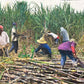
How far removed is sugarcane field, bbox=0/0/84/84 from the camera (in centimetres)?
506

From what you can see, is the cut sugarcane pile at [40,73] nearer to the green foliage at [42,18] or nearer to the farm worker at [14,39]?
the farm worker at [14,39]

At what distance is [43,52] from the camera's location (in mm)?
5910

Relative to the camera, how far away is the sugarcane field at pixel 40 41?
5059mm

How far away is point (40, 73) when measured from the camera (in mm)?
5027

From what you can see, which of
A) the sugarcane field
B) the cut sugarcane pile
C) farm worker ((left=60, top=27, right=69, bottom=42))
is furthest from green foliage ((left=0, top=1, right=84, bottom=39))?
the cut sugarcane pile

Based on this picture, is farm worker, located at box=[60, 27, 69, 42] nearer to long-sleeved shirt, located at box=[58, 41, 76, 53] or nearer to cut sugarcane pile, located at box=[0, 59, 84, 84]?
long-sleeved shirt, located at box=[58, 41, 76, 53]

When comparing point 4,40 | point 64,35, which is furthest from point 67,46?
point 4,40

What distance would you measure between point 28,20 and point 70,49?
1.92 m

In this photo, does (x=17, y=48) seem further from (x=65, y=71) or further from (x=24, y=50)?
(x=65, y=71)

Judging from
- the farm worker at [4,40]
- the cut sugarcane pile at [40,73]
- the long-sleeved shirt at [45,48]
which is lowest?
the cut sugarcane pile at [40,73]

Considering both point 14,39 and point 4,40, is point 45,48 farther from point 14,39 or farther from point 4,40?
point 4,40

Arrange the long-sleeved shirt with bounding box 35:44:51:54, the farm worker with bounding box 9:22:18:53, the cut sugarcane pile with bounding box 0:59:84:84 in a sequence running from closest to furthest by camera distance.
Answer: the cut sugarcane pile with bounding box 0:59:84:84 < the long-sleeved shirt with bounding box 35:44:51:54 < the farm worker with bounding box 9:22:18:53

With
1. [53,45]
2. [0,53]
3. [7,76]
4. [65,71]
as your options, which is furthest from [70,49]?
[0,53]

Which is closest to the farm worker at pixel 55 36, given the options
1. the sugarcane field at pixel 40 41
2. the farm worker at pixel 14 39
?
the sugarcane field at pixel 40 41
